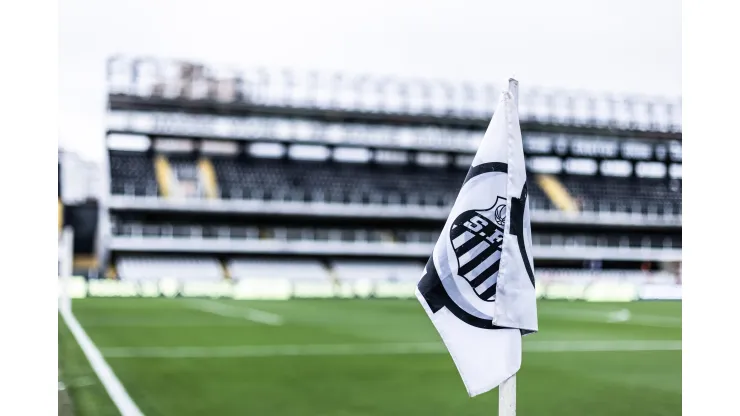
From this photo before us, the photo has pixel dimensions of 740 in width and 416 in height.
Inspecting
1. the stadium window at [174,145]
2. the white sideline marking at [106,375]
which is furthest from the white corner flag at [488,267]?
the stadium window at [174,145]

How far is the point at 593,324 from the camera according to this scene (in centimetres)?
883

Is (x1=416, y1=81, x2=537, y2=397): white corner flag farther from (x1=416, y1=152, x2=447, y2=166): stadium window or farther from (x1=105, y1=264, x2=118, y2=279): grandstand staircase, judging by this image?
(x1=105, y1=264, x2=118, y2=279): grandstand staircase

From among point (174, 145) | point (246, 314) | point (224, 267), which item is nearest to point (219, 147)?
point (174, 145)

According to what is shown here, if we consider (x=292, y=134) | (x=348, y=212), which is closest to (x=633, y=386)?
(x=292, y=134)

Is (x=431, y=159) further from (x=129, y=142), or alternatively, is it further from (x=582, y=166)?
(x=582, y=166)

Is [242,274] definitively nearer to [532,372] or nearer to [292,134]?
[292,134]

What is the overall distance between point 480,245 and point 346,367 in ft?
10.2

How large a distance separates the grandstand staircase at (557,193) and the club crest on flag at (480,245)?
803 centimetres

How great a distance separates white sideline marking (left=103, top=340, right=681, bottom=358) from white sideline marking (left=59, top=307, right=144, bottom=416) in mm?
162

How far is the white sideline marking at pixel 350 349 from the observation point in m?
5.83

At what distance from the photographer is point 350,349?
626 centimetres

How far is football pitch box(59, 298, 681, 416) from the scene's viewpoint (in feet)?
13.1

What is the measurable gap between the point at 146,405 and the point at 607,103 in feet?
14.6
